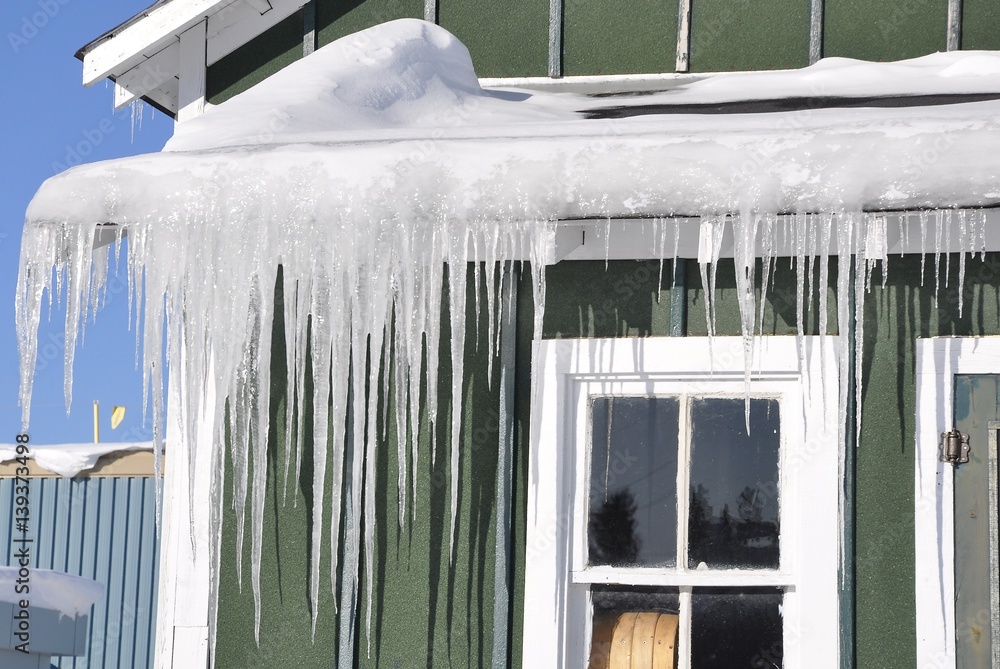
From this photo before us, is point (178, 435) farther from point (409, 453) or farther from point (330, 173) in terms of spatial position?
point (330, 173)

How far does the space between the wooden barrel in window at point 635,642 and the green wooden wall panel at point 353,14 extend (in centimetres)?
290

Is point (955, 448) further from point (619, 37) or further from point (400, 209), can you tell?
point (619, 37)

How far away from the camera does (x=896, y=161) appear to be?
305cm

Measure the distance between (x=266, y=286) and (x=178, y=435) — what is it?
123 centimetres

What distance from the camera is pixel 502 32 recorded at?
4984mm

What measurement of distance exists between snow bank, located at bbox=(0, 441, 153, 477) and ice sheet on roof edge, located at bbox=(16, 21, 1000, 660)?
360 inches

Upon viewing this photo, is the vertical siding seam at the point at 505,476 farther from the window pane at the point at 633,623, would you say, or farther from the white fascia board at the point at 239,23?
the white fascia board at the point at 239,23

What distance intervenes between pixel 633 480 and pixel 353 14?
260cm

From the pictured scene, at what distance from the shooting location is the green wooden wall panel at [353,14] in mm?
5043

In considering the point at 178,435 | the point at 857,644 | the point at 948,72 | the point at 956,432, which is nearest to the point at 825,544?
the point at 857,644

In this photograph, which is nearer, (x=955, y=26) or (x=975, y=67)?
(x=975, y=67)

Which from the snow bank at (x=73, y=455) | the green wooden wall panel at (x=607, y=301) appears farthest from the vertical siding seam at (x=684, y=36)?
the snow bank at (x=73, y=455)

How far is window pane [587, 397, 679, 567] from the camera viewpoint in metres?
3.97

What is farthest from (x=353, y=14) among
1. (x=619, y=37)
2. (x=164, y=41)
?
(x=619, y=37)
